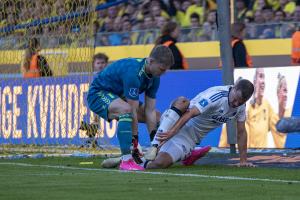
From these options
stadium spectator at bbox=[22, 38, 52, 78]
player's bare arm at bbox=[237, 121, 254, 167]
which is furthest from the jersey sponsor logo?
stadium spectator at bbox=[22, 38, 52, 78]

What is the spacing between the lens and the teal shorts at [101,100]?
41.0 ft

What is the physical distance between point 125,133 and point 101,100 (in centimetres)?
80

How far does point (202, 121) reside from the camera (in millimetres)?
12453

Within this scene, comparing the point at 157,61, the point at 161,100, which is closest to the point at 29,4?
the point at 161,100

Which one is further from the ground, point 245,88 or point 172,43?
point 172,43

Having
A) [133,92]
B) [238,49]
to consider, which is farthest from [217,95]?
[238,49]

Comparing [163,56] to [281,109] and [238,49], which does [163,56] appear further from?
[238,49]

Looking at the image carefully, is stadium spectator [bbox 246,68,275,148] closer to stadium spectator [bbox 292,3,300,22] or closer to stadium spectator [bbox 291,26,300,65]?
stadium spectator [bbox 291,26,300,65]

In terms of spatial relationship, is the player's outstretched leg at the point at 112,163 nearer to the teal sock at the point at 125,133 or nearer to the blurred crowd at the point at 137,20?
the teal sock at the point at 125,133

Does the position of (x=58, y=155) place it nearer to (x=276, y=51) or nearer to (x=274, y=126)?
(x=274, y=126)

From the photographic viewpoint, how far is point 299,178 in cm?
1052

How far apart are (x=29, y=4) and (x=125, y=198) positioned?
8903 millimetres

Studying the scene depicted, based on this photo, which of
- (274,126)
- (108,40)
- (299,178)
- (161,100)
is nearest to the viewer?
(299,178)

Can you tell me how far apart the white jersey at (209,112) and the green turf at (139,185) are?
504 millimetres
